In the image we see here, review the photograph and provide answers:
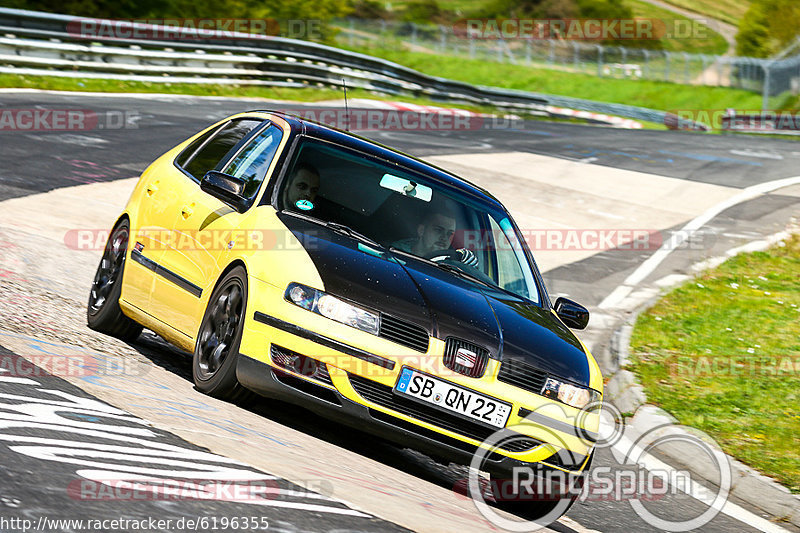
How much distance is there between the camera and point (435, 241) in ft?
22.0

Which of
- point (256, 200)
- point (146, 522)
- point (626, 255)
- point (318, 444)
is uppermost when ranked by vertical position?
point (256, 200)

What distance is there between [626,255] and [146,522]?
11.4 metres

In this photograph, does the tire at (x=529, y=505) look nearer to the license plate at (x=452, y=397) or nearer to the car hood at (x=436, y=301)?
the license plate at (x=452, y=397)

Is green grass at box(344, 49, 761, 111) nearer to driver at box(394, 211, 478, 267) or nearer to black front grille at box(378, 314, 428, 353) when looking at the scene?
driver at box(394, 211, 478, 267)

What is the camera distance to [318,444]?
557 cm

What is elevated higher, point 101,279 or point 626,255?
point 101,279

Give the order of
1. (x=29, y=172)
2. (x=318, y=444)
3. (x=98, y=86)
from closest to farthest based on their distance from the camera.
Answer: (x=318, y=444), (x=29, y=172), (x=98, y=86)

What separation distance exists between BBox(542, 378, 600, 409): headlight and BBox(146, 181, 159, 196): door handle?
3.14 m

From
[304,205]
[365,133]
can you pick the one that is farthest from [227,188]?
[365,133]

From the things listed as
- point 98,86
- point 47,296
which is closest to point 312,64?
point 98,86

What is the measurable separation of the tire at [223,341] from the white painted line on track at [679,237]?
6286mm

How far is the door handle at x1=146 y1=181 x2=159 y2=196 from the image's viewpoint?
294 inches

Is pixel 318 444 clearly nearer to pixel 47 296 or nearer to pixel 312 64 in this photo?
pixel 47 296

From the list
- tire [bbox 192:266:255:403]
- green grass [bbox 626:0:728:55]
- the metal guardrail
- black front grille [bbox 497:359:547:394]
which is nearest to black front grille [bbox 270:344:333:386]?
tire [bbox 192:266:255:403]
